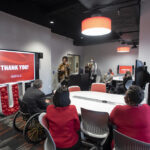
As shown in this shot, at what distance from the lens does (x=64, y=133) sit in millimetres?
1188

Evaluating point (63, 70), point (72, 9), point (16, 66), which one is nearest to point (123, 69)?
point (63, 70)

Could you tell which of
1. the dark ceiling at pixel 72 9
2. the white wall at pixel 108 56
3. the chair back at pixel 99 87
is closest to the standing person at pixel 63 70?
the dark ceiling at pixel 72 9

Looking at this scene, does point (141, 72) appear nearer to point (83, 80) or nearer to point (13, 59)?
point (13, 59)

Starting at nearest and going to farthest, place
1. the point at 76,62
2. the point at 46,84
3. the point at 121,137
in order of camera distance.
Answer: the point at 121,137 < the point at 46,84 < the point at 76,62

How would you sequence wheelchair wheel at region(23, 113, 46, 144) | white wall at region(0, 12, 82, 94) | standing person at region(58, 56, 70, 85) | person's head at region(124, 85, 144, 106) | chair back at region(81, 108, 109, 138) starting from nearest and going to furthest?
person's head at region(124, 85, 144, 106) < chair back at region(81, 108, 109, 138) < wheelchair wheel at region(23, 113, 46, 144) < white wall at region(0, 12, 82, 94) < standing person at region(58, 56, 70, 85)

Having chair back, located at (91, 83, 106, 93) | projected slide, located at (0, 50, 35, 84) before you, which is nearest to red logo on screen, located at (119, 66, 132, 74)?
chair back, located at (91, 83, 106, 93)

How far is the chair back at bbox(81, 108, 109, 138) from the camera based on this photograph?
132 centimetres

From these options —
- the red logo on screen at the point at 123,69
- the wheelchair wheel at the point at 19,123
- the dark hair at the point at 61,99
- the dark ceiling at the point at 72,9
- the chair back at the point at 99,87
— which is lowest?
the wheelchair wheel at the point at 19,123

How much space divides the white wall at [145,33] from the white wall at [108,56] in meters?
4.62

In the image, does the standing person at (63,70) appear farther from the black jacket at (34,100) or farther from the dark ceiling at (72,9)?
the black jacket at (34,100)

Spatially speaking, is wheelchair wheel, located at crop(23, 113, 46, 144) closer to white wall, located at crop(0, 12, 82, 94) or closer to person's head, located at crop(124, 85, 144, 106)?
person's head, located at crop(124, 85, 144, 106)

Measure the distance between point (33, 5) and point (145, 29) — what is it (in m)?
2.71

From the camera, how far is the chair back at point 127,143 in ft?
2.90

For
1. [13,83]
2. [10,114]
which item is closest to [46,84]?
[13,83]
